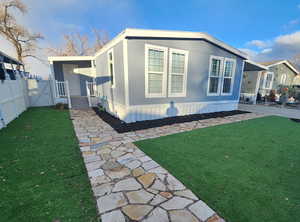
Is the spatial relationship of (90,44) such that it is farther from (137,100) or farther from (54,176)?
(54,176)

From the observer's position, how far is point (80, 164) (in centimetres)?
273

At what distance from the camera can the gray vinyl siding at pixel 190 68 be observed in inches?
202

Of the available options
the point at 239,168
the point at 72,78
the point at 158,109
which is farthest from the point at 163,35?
the point at 72,78

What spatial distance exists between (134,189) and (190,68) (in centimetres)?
560

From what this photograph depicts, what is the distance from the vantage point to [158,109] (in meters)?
5.96

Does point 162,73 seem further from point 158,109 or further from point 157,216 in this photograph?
point 157,216

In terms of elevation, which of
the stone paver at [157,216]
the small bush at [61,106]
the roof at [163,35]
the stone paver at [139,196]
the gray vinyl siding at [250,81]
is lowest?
the stone paver at [139,196]

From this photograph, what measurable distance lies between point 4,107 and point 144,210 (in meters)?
6.46

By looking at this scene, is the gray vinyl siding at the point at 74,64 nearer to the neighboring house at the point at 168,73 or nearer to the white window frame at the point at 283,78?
the neighboring house at the point at 168,73

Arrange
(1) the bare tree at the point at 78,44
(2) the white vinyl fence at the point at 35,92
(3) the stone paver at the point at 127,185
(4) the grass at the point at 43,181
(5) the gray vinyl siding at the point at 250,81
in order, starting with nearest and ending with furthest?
1. (4) the grass at the point at 43,181
2. (3) the stone paver at the point at 127,185
3. (2) the white vinyl fence at the point at 35,92
4. (5) the gray vinyl siding at the point at 250,81
5. (1) the bare tree at the point at 78,44

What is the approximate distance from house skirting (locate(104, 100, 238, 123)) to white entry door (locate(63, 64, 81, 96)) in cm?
460

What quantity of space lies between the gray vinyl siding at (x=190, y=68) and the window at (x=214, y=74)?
0.24 meters

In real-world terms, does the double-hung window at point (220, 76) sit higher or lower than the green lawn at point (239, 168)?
higher

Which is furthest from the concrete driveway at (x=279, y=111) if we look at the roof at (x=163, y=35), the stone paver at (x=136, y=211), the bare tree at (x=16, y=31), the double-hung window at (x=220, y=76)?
the bare tree at (x=16, y=31)
